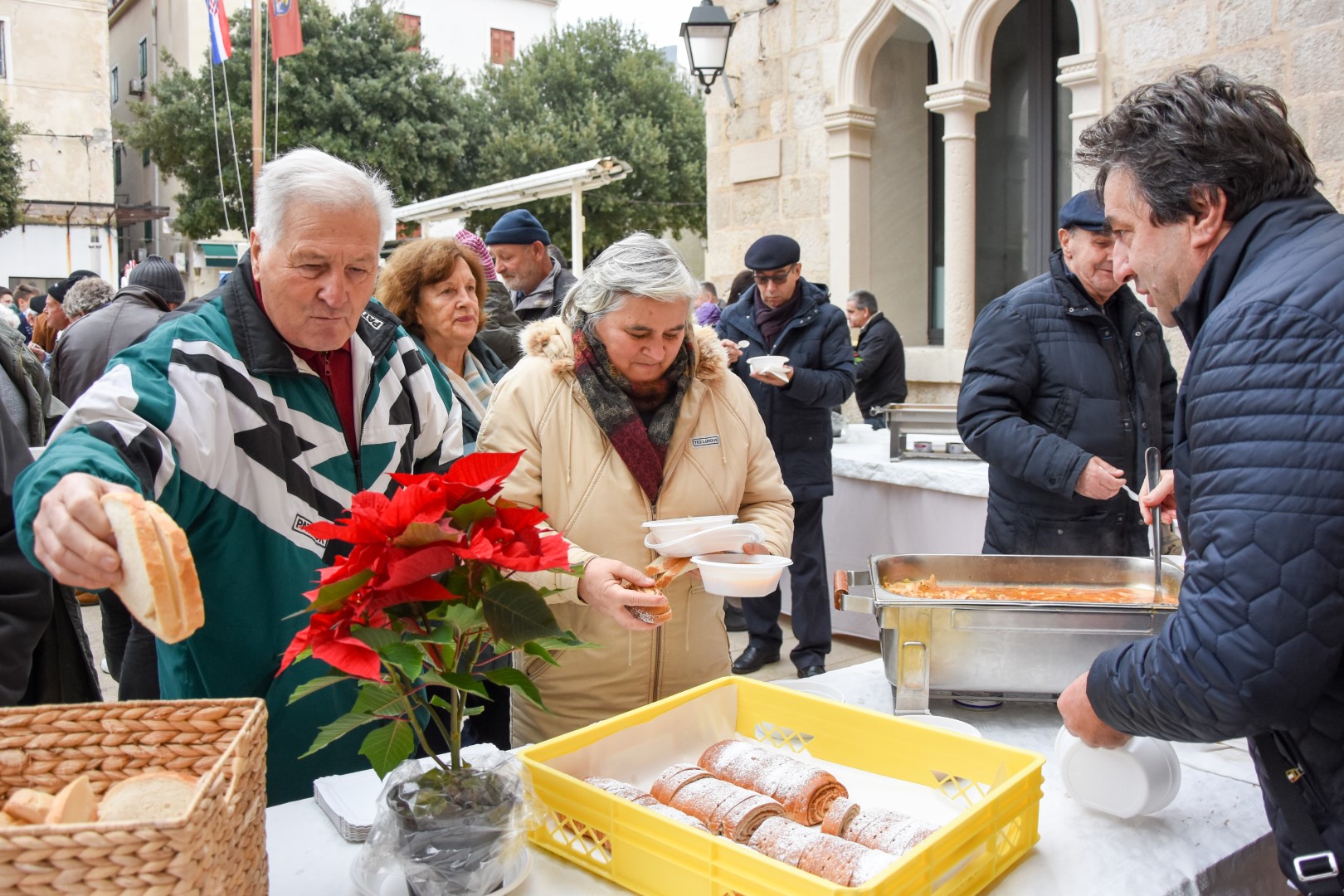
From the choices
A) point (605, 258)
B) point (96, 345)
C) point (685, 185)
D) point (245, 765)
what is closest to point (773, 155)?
point (96, 345)

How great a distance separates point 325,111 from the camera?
23281 millimetres

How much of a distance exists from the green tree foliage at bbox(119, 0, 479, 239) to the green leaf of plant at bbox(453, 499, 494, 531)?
76.7 ft

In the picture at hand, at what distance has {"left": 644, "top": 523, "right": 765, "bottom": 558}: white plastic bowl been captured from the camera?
6.42ft

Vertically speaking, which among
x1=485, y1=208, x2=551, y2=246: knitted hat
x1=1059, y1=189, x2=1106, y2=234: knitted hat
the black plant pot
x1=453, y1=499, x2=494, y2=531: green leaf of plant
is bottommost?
the black plant pot

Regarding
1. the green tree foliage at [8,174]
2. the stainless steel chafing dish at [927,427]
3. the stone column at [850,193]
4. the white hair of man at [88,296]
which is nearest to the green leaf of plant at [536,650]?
the stainless steel chafing dish at [927,427]

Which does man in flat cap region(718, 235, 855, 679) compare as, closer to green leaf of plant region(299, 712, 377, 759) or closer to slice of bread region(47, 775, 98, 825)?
green leaf of plant region(299, 712, 377, 759)

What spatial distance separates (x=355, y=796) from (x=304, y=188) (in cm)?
101

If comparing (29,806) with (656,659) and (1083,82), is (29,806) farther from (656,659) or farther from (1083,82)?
(1083,82)

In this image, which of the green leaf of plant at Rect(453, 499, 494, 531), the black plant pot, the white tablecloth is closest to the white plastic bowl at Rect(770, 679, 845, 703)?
the white tablecloth

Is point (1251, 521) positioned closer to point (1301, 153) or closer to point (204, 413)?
point (1301, 153)

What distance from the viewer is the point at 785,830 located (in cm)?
138

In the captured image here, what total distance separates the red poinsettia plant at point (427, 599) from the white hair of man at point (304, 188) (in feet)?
2.38

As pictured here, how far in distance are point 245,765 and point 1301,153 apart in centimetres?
157

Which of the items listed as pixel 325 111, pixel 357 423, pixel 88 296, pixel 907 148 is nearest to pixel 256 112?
pixel 88 296
